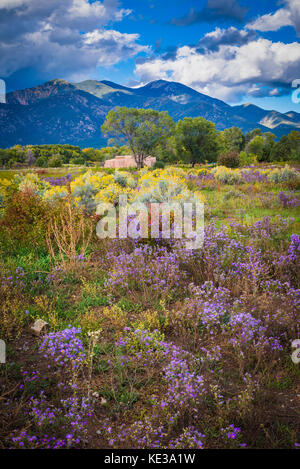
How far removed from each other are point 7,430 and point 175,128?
49381 mm

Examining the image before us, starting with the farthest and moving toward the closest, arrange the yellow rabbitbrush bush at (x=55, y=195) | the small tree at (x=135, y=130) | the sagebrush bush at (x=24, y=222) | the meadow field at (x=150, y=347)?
the small tree at (x=135, y=130) < the yellow rabbitbrush bush at (x=55, y=195) < the sagebrush bush at (x=24, y=222) < the meadow field at (x=150, y=347)

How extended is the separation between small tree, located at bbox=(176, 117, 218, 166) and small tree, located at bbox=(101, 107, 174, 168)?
3.04 meters

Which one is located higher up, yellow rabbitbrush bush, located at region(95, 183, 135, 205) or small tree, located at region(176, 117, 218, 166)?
small tree, located at region(176, 117, 218, 166)

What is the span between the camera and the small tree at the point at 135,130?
141ft

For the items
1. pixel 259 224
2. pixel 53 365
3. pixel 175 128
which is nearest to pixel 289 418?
pixel 53 365

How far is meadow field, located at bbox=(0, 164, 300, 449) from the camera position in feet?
7.11

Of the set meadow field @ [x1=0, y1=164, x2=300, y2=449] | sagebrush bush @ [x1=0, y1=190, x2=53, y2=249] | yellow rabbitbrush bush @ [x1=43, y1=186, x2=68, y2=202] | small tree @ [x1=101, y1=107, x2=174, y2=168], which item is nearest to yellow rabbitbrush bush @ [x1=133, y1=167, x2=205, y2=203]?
meadow field @ [x1=0, y1=164, x2=300, y2=449]

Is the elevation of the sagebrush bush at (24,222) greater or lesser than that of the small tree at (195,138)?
lesser

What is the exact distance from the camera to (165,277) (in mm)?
4566

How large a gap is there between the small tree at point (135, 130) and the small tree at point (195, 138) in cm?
304

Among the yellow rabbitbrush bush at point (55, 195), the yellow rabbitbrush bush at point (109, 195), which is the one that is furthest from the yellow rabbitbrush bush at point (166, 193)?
the yellow rabbitbrush bush at point (55, 195)

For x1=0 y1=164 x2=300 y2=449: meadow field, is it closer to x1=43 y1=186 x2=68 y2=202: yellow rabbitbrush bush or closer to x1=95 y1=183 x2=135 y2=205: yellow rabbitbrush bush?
x1=43 y1=186 x2=68 y2=202: yellow rabbitbrush bush

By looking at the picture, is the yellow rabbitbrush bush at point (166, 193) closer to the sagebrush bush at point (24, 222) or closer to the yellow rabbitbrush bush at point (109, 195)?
the yellow rabbitbrush bush at point (109, 195)
